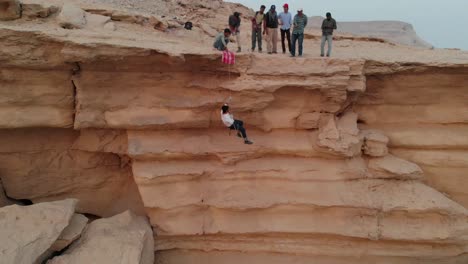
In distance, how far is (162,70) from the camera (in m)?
7.02

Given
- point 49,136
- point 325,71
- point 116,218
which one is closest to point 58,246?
point 116,218

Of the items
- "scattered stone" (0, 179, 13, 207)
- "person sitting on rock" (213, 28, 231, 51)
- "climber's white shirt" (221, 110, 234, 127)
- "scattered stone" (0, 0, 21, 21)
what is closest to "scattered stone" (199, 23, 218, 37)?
"person sitting on rock" (213, 28, 231, 51)

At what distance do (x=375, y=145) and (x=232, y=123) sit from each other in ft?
9.48

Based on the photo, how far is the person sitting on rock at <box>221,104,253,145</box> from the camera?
23.0 feet

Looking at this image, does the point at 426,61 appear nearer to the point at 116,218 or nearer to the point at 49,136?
the point at 116,218

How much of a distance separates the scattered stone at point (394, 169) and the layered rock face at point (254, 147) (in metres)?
0.03

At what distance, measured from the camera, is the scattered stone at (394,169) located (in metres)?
7.43

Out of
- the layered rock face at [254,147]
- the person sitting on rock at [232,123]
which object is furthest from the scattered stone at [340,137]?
the person sitting on rock at [232,123]

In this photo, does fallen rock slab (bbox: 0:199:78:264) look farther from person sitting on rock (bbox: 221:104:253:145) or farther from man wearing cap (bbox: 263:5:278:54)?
man wearing cap (bbox: 263:5:278:54)

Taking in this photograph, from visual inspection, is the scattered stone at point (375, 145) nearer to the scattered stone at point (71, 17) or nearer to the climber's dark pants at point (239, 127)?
the climber's dark pants at point (239, 127)

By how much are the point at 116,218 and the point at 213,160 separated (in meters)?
2.10

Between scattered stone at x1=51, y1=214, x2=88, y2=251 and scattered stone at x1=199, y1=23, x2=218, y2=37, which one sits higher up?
scattered stone at x1=199, y1=23, x2=218, y2=37

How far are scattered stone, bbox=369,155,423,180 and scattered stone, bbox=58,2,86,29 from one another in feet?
21.3

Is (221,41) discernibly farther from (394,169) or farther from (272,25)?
(394,169)
